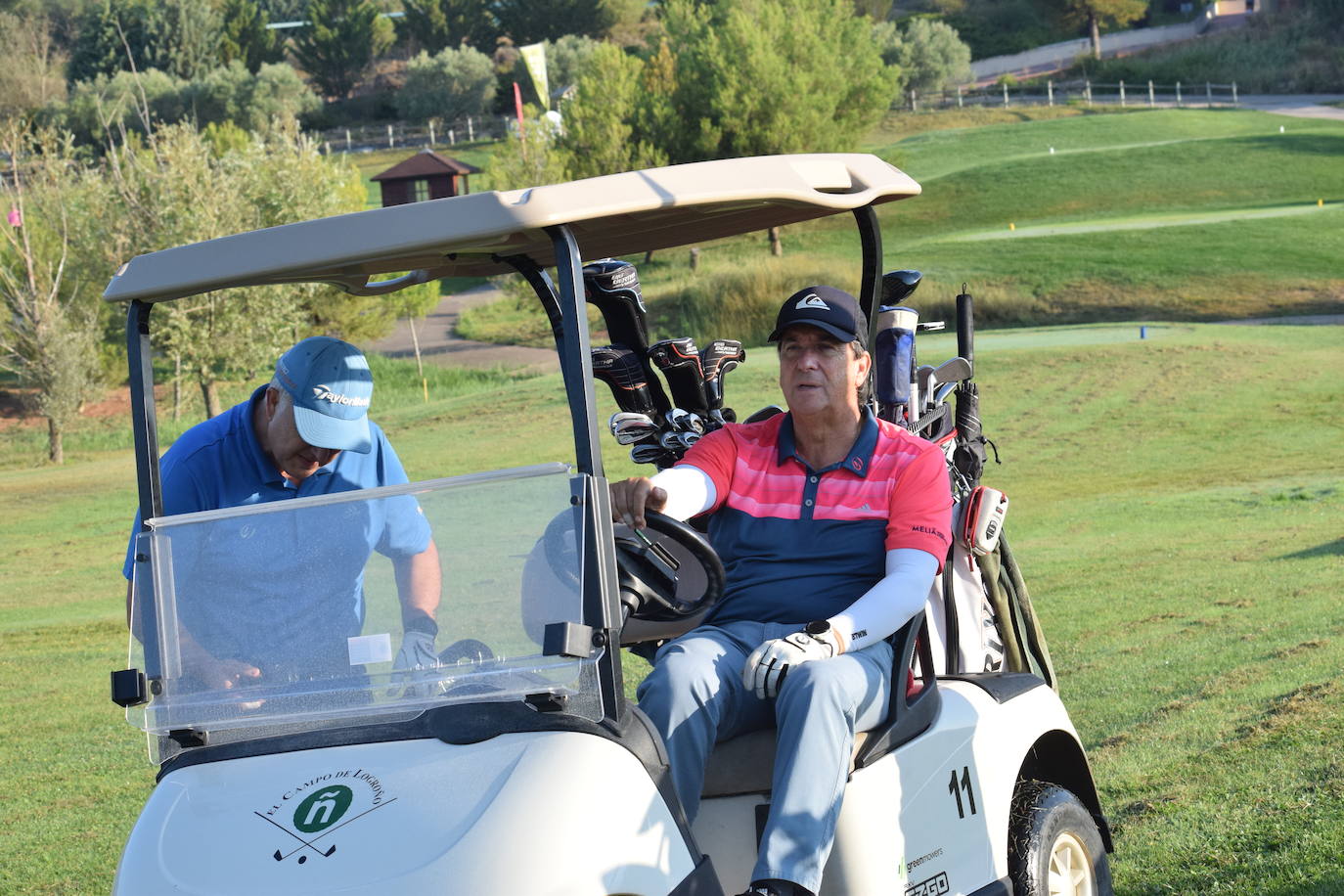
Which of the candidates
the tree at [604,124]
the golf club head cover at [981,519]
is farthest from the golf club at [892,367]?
the tree at [604,124]

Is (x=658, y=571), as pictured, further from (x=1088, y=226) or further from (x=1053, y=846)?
(x=1088, y=226)

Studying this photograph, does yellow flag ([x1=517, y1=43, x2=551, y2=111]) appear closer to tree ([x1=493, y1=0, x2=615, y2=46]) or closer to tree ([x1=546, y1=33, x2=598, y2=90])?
tree ([x1=546, y1=33, x2=598, y2=90])

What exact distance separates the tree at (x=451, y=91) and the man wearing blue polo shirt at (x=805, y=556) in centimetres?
7750

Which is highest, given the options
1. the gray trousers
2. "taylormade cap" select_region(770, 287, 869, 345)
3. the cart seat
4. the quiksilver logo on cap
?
"taylormade cap" select_region(770, 287, 869, 345)

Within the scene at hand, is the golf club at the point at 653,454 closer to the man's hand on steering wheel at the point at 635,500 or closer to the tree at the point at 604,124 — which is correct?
the man's hand on steering wheel at the point at 635,500

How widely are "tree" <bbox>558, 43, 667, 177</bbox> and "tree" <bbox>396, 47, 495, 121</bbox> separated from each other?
33.7m

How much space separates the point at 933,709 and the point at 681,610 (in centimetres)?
65

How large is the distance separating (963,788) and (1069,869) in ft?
1.79

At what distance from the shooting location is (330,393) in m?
3.38

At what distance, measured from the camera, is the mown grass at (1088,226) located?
3141 cm

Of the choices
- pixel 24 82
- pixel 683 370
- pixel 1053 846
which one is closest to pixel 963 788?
pixel 1053 846

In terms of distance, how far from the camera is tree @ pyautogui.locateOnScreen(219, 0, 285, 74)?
291 ft

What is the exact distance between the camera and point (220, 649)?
2.81 metres

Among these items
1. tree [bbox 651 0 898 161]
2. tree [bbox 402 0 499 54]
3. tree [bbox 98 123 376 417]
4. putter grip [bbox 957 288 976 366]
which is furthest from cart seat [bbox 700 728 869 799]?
tree [bbox 402 0 499 54]
